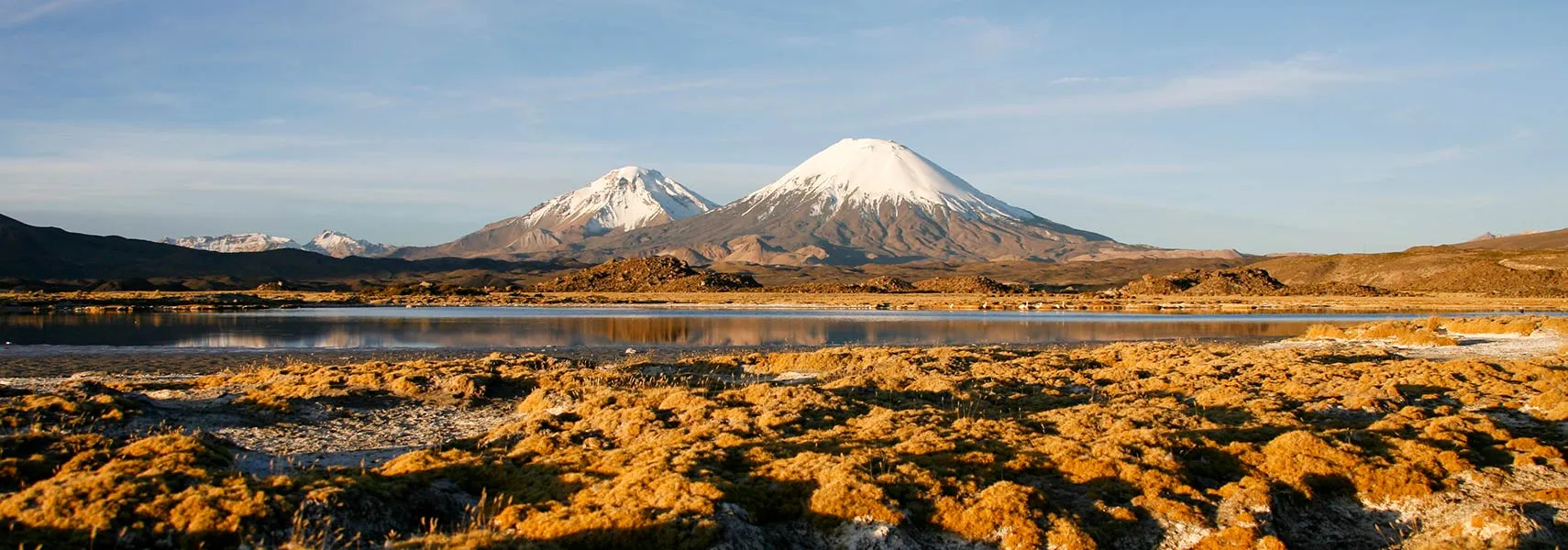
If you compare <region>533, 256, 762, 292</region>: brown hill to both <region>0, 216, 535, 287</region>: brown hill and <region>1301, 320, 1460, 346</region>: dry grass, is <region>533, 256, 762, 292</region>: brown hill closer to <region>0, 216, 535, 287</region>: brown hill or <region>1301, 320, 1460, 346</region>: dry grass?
<region>0, 216, 535, 287</region>: brown hill

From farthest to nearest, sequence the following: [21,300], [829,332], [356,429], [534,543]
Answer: [21,300] → [829,332] → [356,429] → [534,543]

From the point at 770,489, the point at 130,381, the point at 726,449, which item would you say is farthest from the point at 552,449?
the point at 130,381

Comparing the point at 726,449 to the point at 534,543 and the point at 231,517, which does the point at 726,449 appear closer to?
the point at 534,543

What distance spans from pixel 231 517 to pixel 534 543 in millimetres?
2621

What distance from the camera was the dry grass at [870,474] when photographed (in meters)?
9.17

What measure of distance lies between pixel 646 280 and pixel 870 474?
4274 inches

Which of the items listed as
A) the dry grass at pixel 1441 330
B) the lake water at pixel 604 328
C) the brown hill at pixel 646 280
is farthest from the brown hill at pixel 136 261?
the dry grass at pixel 1441 330

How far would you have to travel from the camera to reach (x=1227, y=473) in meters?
12.0

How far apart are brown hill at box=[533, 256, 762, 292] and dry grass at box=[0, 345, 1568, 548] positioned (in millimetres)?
94881

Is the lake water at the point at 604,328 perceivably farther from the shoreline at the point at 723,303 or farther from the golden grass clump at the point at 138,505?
the golden grass clump at the point at 138,505

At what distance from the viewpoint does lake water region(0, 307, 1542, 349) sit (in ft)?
120

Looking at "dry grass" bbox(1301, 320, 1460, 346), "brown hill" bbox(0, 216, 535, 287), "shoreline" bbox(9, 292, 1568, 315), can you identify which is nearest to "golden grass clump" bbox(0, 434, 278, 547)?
"dry grass" bbox(1301, 320, 1460, 346)

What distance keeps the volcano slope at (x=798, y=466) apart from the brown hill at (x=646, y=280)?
306 feet

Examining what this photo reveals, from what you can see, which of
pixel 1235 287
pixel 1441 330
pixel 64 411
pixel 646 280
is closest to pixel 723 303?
pixel 646 280
